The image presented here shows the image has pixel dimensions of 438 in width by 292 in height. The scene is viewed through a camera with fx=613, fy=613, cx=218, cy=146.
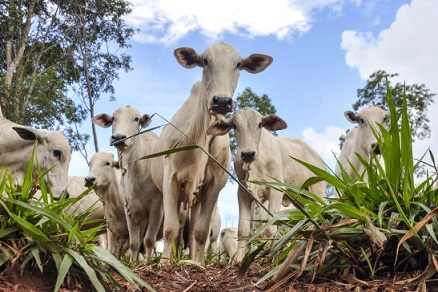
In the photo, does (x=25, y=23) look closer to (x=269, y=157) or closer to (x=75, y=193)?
(x=75, y=193)

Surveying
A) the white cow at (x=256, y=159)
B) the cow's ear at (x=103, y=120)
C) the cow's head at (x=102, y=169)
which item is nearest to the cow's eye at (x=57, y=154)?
the cow's ear at (x=103, y=120)

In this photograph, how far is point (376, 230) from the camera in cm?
317

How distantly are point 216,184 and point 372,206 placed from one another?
3.24 meters

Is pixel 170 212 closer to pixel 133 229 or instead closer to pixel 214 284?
pixel 133 229

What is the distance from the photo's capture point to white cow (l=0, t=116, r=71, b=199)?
28.9 ft

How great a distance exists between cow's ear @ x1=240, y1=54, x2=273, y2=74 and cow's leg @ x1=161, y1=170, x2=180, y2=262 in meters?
1.51

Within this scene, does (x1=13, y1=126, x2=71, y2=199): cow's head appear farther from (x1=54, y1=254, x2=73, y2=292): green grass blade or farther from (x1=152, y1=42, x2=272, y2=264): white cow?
(x1=54, y1=254, x2=73, y2=292): green grass blade

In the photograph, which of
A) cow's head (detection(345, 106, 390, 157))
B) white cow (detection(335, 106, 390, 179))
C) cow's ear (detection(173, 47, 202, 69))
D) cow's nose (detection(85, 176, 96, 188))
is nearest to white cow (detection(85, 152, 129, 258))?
cow's nose (detection(85, 176, 96, 188))

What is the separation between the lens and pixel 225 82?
6.14 metres

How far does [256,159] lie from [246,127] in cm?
44

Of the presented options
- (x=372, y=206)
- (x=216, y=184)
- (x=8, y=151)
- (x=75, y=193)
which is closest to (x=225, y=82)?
(x=216, y=184)

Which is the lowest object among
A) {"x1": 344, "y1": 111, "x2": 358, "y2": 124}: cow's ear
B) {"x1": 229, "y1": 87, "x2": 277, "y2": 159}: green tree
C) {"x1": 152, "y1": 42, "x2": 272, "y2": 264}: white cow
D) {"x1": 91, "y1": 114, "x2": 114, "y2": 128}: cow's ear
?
{"x1": 152, "y1": 42, "x2": 272, "y2": 264}: white cow

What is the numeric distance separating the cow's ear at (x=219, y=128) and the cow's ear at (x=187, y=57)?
30.5 inches

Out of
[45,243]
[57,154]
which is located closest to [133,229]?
[57,154]
